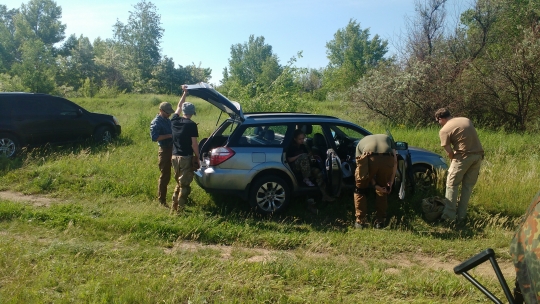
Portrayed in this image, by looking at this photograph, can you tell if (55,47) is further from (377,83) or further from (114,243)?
(114,243)

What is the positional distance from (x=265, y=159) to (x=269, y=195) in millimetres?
584

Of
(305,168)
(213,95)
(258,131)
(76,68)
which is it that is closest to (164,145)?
(213,95)

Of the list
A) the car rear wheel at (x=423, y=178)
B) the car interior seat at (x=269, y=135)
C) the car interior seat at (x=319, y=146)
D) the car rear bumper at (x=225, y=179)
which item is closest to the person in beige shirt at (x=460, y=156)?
Answer: the car rear wheel at (x=423, y=178)

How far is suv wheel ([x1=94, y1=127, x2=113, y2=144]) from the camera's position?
11.9 m

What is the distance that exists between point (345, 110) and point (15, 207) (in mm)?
13157

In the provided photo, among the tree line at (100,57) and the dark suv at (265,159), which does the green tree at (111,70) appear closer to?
the tree line at (100,57)

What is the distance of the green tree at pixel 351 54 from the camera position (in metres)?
38.0

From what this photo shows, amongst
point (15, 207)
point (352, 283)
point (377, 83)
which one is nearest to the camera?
point (352, 283)

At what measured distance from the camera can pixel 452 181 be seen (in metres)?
6.69

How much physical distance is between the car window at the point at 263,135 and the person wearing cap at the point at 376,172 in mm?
1262

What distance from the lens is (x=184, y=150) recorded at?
656cm

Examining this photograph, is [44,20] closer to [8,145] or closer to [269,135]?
[8,145]

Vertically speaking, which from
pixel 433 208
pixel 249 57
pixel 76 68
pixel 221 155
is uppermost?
pixel 249 57

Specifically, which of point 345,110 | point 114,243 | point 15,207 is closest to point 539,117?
point 345,110
